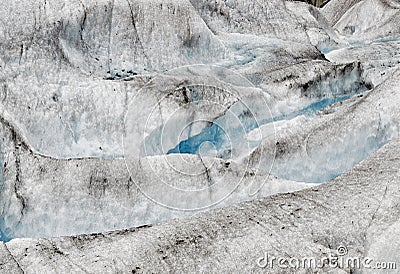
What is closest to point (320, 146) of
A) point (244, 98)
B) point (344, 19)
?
point (244, 98)

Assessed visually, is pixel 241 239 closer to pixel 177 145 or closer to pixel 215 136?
pixel 177 145

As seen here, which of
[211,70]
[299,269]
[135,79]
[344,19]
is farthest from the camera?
[344,19]

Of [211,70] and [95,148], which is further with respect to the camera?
[211,70]

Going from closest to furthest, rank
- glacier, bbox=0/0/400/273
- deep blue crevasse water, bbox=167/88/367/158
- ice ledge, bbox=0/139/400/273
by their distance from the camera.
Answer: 1. ice ledge, bbox=0/139/400/273
2. glacier, bbox=0/0/400/273
3. deep blue crevasse water, bbox=167/88/367/158

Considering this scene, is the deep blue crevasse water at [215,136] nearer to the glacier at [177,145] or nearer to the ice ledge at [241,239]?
the glacier at [177,145]

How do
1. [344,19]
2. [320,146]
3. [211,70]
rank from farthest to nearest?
[344,19]
[211,70]
[320,146]

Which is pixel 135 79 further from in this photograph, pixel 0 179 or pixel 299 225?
pixel 299 225

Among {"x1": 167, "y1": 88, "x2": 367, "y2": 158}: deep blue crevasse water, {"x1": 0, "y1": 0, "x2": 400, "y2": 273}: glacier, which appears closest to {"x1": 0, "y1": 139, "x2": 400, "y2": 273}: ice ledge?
{"x1": 0, "y1": 0, "x2": 400, "y2": 273}: glacier

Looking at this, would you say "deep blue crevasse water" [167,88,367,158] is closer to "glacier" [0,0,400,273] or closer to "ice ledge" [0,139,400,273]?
"glacier" [0,0,400,273]
